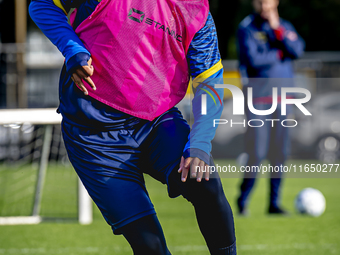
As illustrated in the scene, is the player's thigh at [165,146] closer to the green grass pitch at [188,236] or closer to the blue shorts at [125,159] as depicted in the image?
the blue shorts at [125,159]

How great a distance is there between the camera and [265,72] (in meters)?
6.13

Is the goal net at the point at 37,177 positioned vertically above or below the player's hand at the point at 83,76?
below

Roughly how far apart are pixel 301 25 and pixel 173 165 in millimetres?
24790

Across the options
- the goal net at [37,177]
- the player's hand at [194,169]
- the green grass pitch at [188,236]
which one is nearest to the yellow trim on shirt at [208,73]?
the player's hand at [194,169]

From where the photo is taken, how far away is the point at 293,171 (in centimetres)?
1044

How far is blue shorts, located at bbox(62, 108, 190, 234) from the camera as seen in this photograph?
2301mm

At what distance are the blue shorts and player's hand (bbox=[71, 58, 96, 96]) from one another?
0.67 feet

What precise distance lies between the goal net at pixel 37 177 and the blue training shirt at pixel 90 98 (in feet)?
10.9

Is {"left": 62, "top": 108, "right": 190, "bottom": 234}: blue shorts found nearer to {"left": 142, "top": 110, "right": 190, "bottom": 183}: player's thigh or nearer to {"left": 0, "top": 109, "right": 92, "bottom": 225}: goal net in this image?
{"left": 142, "top": 110, "right": 190, "bottom": 183}: player's thigh

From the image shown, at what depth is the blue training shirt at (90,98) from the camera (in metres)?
2.30

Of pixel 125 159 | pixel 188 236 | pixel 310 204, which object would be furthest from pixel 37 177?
pixel 125 159

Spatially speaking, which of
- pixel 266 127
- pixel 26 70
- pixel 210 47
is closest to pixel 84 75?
pixel 210 47

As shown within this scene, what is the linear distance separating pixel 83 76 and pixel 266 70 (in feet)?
13.8

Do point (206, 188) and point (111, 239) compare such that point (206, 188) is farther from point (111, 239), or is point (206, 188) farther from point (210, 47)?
point (111, 239)
